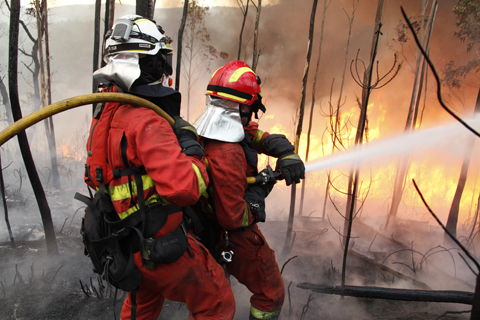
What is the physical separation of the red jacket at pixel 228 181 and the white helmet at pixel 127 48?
855 millimetres

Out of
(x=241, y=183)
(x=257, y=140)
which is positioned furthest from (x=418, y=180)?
(x=241, y=183)

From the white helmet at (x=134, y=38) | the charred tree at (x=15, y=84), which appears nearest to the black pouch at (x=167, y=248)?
the white helmet at (x=134, y=38)

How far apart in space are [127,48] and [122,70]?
17cm

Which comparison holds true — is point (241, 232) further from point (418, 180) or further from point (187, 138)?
point (418, 180)

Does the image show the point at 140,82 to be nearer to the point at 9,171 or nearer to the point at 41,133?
the point at 9,171

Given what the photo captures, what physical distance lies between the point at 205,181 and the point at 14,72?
158 inches

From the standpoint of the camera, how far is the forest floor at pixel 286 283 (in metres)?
3.75

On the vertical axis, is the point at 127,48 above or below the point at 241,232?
above

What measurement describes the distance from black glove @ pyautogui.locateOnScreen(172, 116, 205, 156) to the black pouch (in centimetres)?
59

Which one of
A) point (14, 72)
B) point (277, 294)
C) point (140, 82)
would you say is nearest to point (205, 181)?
point (140, 82)

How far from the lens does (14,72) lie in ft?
13.7

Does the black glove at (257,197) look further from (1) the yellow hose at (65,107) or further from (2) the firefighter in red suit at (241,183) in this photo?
(1) the yellow hose at (65,107)

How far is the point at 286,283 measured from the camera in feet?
15.5

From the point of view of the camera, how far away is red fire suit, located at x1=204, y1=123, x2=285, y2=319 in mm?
2344
